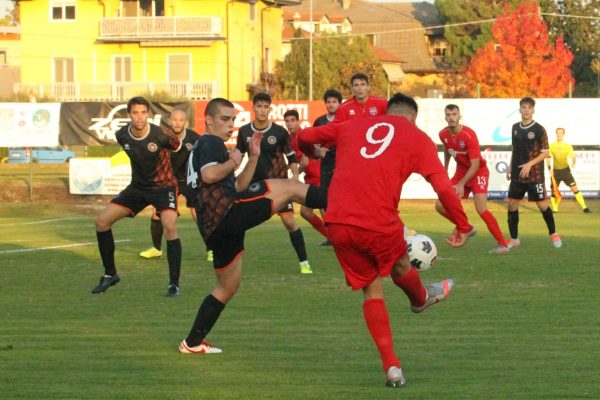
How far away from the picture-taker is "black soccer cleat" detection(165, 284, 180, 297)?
12422mm

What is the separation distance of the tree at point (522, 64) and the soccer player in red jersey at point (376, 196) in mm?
54640

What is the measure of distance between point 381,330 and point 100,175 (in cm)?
2394

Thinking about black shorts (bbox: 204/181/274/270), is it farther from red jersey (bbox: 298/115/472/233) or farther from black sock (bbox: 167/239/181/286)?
black sock (bbox: 167/239/181/286)

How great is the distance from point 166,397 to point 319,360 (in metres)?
1.60


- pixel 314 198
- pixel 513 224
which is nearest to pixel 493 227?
pixel 513 224

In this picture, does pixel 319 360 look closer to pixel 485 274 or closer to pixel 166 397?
pixel 166 397

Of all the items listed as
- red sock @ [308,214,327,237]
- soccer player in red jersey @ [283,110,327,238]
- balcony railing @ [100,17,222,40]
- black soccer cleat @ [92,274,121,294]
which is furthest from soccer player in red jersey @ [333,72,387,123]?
balcony railing @ [100,17,222,40]

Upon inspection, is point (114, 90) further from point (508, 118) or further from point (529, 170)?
point (529, 170)

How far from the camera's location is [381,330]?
7.69 meters

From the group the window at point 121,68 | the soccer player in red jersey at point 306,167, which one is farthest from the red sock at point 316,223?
the window at point 121,68

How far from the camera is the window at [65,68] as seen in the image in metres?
64.1

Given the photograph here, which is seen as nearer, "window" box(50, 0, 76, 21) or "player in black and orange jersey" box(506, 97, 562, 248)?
"player in black and orange jersey" box(506, 97, 562, 248)

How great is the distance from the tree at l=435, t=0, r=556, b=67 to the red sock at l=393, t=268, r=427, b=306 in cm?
8046

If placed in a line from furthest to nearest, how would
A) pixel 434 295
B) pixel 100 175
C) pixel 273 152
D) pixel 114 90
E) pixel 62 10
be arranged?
pixel 62 10 < pixel 114 90 < pixel 100 175 < pixel 273 152 < pixel 434 295
